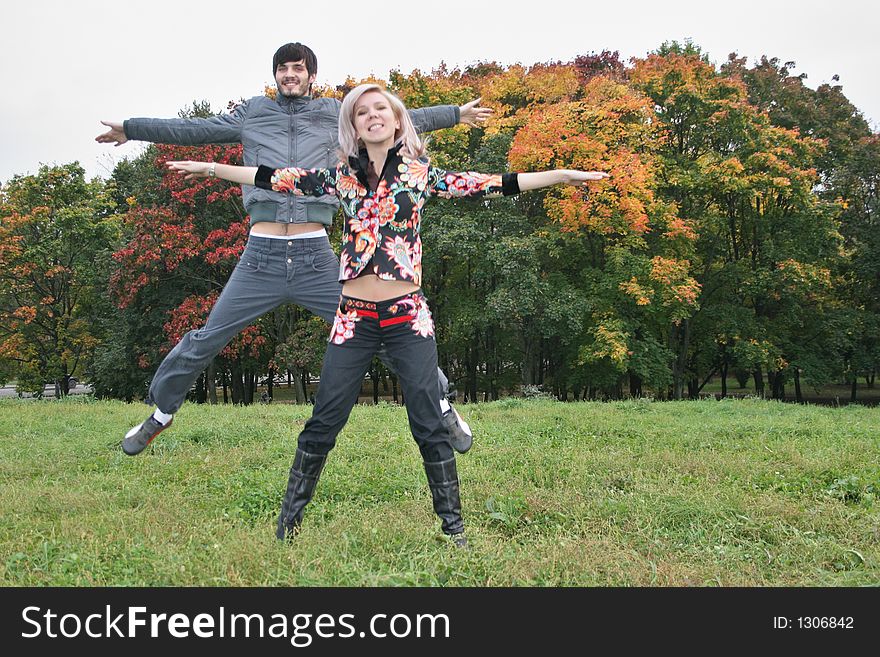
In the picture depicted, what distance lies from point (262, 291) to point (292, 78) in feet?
5.23

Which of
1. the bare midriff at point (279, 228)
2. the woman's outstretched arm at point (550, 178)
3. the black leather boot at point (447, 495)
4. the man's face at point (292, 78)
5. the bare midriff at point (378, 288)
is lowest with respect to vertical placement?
the black leather boot at point (447, 495)

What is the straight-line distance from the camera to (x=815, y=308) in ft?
86.1

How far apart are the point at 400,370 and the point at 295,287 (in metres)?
1.19

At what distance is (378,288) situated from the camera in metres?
3.91

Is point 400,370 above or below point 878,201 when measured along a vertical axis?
below

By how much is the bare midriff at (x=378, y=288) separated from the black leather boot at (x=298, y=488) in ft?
3.63

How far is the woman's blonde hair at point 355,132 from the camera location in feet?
13.2

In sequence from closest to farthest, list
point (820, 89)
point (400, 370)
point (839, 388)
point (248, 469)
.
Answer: point (400, 370), point (248, 469), point (820, 89), point (839, 388)

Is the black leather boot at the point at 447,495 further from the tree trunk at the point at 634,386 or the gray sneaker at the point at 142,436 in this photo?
the tree trunk at the point at 634,386

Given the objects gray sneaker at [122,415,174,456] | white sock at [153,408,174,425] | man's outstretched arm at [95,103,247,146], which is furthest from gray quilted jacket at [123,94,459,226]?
gray sneaker at [122,415,174,456]

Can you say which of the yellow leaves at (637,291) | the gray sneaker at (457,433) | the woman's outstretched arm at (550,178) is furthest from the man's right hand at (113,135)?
the yellow leaves at (637,291)

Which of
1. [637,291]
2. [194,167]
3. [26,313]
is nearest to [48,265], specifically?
[26,313]

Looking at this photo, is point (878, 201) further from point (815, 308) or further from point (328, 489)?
point (328, 489)
